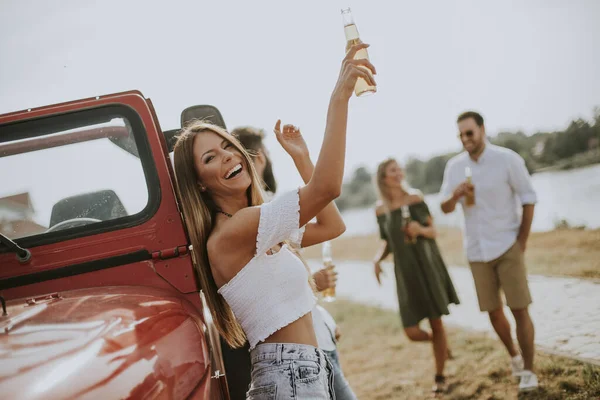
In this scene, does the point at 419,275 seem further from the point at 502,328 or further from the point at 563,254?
the point at 563,254

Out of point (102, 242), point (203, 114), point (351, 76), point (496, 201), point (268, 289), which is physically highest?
point (203, 114)

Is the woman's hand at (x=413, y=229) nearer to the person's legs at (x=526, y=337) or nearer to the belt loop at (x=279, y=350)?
the person's legs at (x=526, y=337)

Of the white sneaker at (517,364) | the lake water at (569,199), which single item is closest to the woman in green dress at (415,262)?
the white sneaker at (517,364)

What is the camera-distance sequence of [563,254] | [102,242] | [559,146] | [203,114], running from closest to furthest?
[102,242], [203,114], [563,254], [559,146]

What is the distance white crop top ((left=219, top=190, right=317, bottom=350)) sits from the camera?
6.57 ft

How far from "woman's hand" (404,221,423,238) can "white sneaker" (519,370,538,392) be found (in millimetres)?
1455

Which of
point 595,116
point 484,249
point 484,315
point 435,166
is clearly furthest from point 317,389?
point 435,166

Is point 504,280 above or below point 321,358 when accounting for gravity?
below

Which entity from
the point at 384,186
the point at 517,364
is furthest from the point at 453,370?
the point at 384,186

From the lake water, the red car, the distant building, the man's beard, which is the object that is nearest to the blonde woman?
the red car

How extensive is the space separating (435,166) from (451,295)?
111ft

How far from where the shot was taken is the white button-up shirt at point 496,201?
4.58 meters

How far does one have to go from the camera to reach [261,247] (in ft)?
6.61

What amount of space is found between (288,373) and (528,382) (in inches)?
119
